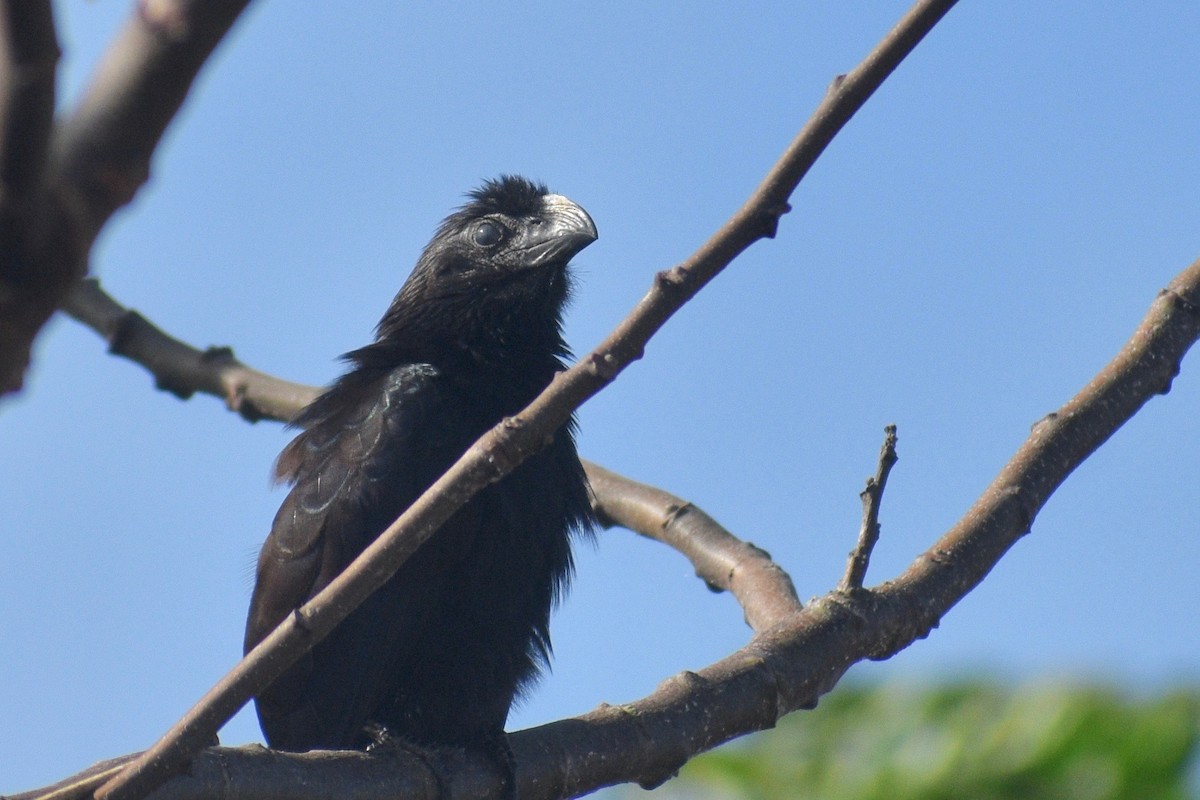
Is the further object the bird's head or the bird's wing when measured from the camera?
the bird's head

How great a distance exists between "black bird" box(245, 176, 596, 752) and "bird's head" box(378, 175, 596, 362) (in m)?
0.21

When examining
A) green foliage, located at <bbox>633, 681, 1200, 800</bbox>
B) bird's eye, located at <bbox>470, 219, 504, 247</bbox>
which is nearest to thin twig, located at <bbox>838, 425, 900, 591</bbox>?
bird's eye, located at <bbox>470, 219, 504, 247</bbox>

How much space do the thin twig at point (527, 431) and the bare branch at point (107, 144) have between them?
1385mm

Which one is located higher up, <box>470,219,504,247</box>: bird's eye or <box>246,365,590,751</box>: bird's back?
<box>470,219,504,247</box>: bird's eye

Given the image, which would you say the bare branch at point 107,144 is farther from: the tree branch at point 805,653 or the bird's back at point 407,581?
the bird's back at point 407,581

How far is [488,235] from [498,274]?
28 cm

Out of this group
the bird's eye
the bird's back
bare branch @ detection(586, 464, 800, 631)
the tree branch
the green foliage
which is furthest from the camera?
the green foliage

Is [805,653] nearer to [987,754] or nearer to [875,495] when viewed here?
[875,495]

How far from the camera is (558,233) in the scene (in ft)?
18.4

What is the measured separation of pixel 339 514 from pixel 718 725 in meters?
1.53

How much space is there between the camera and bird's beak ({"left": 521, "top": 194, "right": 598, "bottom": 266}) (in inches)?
216

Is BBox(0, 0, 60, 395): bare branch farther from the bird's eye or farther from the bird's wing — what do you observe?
the bird's eye

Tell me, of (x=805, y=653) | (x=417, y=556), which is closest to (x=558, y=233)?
(x=417, y=556)

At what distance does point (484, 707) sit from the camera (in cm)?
439
